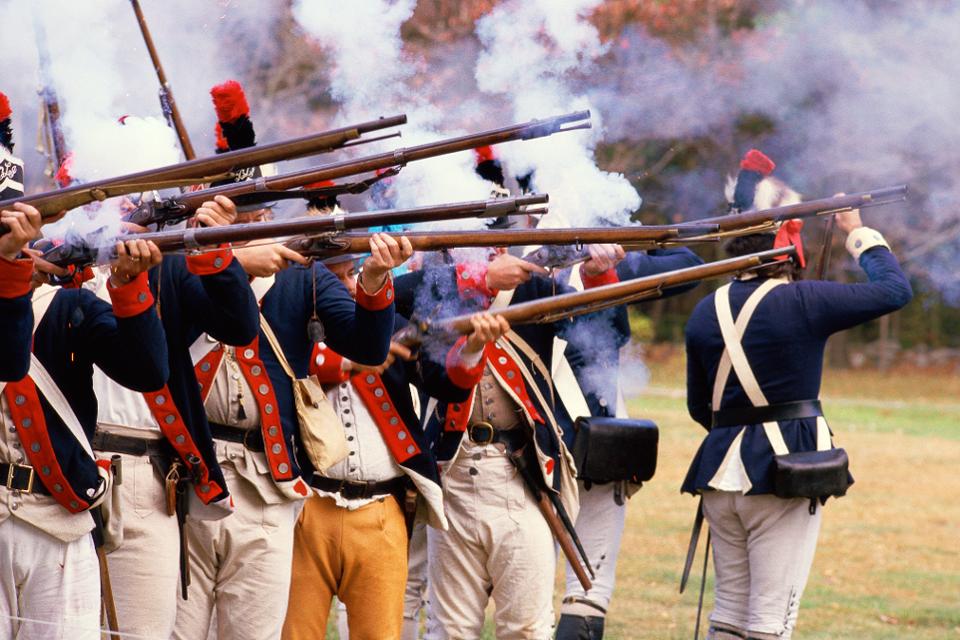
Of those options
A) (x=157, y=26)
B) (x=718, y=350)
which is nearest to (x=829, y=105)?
(x=718, y=350)

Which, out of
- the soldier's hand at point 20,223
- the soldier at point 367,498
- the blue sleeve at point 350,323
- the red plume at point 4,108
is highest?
the red plume at point 4,108

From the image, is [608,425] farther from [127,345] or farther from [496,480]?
[127,345]

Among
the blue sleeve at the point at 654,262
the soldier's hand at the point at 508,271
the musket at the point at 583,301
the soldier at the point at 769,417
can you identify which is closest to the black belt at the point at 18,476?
the musket at the point at 583,301

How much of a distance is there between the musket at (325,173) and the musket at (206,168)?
24cm

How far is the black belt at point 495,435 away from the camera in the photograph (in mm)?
4992

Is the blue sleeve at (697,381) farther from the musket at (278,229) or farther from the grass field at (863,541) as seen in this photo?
the musket at (278,229)

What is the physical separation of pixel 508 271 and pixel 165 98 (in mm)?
1290

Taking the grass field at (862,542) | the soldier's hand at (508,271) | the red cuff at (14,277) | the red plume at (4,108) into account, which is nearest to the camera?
the red cuff at (14,277)

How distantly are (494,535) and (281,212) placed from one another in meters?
1.45

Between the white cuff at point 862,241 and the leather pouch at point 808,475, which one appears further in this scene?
the white cuff at point 862,241

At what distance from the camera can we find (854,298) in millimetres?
5352

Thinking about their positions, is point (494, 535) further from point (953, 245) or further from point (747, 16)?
point (747, 16)

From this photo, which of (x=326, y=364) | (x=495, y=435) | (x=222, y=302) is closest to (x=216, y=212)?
(x=222, y=302)

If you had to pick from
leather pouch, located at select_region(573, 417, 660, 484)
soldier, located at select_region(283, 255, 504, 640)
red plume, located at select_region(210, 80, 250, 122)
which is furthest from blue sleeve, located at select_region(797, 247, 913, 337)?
red plume, located at select_region(210, 80, 250, 122)
